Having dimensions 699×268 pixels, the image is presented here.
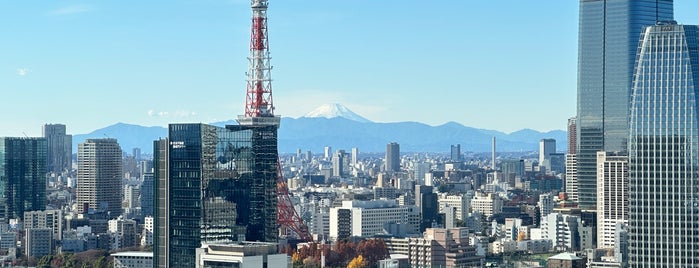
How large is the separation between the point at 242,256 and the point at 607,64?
73774mm

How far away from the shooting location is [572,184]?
4390 inches

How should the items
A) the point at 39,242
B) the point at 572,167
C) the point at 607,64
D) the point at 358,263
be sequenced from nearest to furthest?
the point at 358,263 < the point at 39,242 < the point at 607,64 < the point at 572,167

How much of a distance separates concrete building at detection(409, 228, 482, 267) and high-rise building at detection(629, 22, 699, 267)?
78.4 feet

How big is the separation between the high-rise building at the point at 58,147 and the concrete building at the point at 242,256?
117m

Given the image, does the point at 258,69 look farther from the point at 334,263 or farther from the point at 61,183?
the point at 61,183

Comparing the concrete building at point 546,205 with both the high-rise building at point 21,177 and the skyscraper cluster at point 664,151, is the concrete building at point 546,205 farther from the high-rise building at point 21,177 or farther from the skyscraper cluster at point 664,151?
the skyscraper cluster at point 664,151

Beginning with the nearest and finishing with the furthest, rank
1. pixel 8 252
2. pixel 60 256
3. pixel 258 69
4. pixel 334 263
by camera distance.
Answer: pixel 258 69
pixel 334 263
pixel 60 256
pixel 8 252

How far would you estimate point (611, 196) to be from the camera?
88.9m

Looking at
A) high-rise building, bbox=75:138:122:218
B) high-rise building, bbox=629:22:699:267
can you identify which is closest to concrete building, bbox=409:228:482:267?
high-rise building, bbox=629:22:699:267

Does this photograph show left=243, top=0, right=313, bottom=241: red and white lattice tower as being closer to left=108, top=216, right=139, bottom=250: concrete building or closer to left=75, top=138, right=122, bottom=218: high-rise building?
left=108, top=216, right=139, bottom=250: concrete building

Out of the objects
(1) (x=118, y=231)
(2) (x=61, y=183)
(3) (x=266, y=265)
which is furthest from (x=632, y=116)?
(2) (x=61, y=183)

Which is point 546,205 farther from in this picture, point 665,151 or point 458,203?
point 665,151

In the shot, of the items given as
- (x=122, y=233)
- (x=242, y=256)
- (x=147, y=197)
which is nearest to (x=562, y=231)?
(x=122, y=233)

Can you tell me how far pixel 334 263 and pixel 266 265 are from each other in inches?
1182
